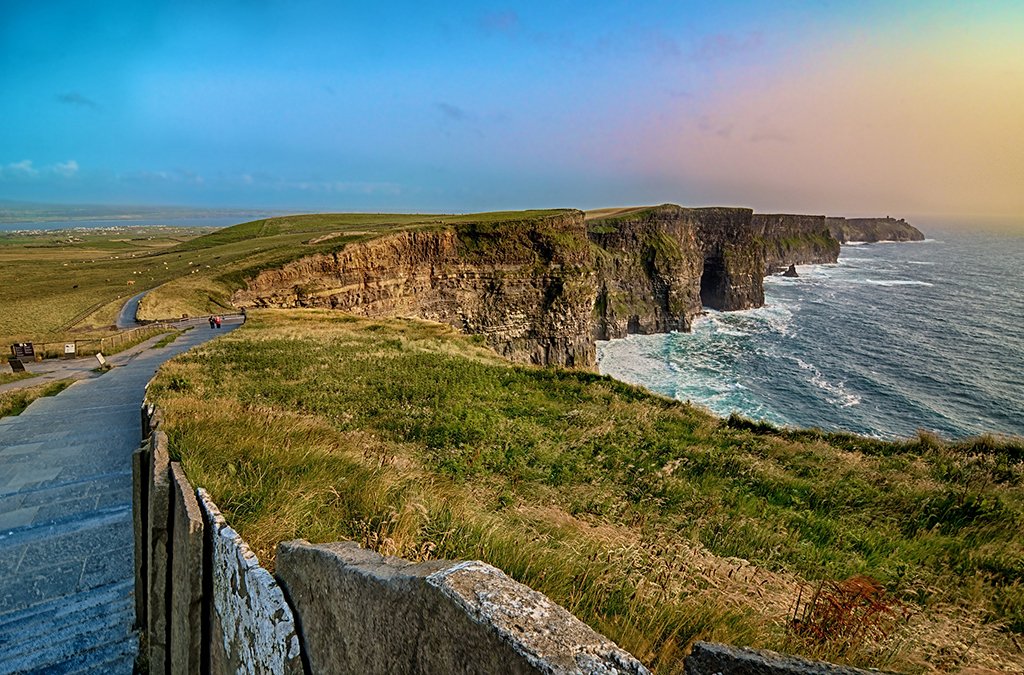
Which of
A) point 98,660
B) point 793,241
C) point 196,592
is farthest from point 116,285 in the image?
point 793,241

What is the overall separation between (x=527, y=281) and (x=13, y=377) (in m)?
37.8

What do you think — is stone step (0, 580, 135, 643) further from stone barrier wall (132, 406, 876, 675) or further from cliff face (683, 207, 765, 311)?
cliff face (683, 207, 765, 311)

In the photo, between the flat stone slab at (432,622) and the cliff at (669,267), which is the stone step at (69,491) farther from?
the cliff at (669,267)

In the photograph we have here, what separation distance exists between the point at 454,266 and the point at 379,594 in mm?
45080

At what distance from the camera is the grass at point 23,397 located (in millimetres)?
11242

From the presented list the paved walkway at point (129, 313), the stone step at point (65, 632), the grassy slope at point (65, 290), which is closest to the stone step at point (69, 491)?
the stone step at point (65, 632)

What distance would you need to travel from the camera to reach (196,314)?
35062mm

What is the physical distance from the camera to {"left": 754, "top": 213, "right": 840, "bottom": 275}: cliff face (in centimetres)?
11625

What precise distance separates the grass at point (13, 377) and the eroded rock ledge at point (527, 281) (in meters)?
20.8

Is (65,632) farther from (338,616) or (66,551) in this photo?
(338,616)

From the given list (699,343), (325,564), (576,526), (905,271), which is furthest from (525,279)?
(905,271)

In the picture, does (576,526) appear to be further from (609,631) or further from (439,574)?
(439,574)

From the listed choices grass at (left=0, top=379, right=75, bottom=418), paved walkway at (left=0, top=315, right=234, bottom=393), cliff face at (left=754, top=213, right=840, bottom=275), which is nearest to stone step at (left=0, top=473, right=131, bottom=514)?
grass at (left=0, top=379, right=75, bottom=418)

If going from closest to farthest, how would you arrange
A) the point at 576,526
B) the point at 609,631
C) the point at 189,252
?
the point at 609,631, the point at 576,526, the point at 189,252
